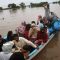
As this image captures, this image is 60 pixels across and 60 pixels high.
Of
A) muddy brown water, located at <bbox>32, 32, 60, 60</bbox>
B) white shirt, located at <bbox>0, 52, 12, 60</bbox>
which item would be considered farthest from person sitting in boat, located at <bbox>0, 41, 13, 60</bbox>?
muddy brown water, located at <bbox>32, 32, 60, 60</bbox>

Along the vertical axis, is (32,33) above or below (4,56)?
below

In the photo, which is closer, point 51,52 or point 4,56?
point 4,56

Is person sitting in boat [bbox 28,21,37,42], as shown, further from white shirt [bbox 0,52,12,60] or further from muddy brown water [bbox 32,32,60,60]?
white shirt [bbox 0,52,12,60]

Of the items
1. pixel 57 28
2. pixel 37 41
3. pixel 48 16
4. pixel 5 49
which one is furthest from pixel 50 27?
pixel 5 49

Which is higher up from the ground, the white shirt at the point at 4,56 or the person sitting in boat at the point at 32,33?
the white shirt at the point at 4,56

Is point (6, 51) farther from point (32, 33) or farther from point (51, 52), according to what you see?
point (51, 52)

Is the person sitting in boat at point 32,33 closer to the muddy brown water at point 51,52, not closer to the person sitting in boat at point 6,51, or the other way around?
the muddy brown water at point 51,52

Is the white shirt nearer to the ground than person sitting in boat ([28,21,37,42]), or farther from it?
farther from it

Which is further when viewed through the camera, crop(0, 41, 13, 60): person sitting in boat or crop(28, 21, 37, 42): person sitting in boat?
crop(28, 21, 37, 42): person sitting in boat

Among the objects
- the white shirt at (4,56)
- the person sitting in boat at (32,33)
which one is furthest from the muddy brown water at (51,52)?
the white shirt at (4,56)

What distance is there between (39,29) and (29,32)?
656 mm

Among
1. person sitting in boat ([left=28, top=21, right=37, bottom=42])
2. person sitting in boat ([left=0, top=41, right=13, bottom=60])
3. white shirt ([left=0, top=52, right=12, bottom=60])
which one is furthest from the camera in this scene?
person sitting in boat ([left=28, top=21, right=37, bottom=42])

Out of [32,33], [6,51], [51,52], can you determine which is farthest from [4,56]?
[51,52]

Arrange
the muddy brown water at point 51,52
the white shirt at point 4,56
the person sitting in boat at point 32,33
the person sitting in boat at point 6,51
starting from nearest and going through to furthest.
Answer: the person sitting in boat at point 6,51 → the white shirt at point 4,56 → the muddy brown water at point 51,52 → the person sitting in boat at point 32,33
